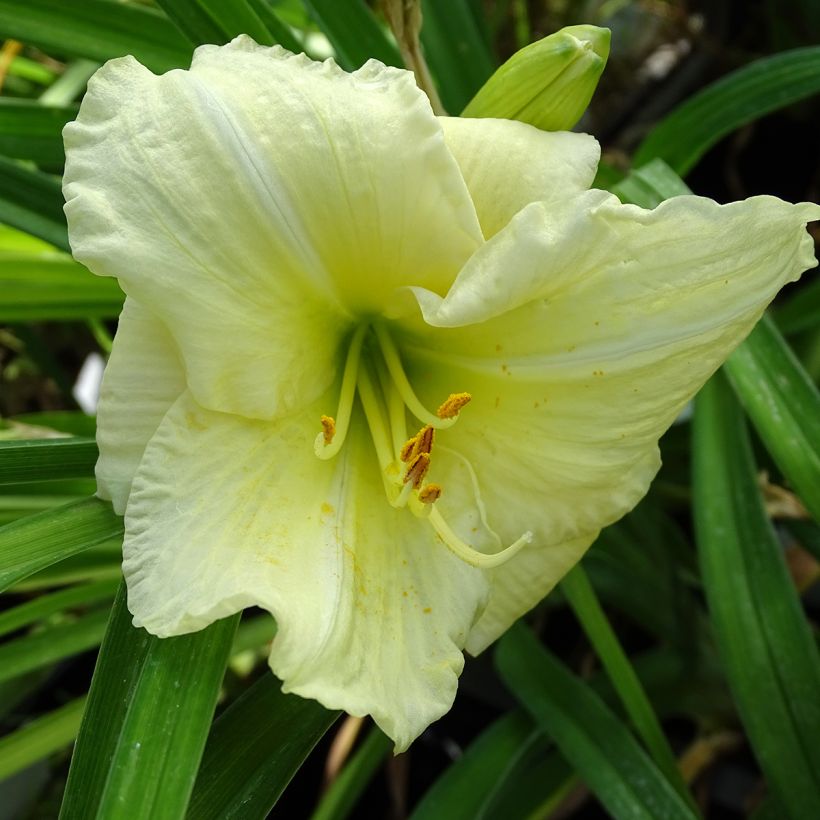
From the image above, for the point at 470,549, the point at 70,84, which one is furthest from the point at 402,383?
the point at 70,84

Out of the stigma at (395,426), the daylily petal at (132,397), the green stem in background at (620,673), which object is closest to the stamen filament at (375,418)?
the stigma at (395,426)

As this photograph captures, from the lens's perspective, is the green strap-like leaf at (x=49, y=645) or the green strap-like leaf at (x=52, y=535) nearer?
the green strap-like leaf at (x=52, y=535)

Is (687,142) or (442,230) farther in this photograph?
(687,142)

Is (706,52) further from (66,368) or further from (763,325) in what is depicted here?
(66,368)

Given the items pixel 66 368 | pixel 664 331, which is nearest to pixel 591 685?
pixel 664 331

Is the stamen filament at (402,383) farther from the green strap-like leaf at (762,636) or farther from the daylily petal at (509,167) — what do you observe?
the green strap-like leaf at (762,636)

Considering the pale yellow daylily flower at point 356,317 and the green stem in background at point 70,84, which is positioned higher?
the pale yellow daylily flower at point 356,317
